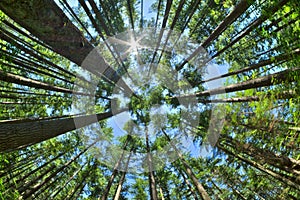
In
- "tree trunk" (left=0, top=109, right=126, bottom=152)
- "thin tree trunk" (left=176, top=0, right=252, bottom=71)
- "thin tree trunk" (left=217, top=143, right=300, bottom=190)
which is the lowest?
"thin tree trunk" (left=217, top=143, right=300, bottom=190)

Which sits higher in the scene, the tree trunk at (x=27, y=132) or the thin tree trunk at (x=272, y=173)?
the tree trunk at (x=27, y=132)

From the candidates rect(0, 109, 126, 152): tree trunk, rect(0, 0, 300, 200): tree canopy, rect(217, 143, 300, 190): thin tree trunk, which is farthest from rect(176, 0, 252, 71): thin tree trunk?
rect(0, 109, 126, 152): tree trunk

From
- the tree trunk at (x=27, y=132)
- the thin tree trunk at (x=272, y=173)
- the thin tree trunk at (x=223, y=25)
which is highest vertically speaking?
the thin tree trunk at (x=223, y=25)

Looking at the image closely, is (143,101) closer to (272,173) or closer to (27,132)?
(272,173)

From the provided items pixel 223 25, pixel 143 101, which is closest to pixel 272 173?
pixel 223 25

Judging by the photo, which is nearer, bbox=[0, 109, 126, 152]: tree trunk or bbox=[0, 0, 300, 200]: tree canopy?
bbox=[0, 109, 126, 152]: tree trunk

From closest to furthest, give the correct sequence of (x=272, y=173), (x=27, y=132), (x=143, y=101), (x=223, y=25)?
(x=27, y=132) < (x=272, y=173) < (x=223, y=25) < (x=143, y=101)

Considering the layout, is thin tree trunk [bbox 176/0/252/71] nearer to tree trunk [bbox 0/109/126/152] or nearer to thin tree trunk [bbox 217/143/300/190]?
thin tree trunk [bbox 217/143/300/190]

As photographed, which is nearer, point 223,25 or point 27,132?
point 27,132

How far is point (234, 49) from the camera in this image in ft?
28.9

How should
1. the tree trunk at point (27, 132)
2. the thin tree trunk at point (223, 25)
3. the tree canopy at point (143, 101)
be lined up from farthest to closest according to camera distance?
1. the tree canopy at point (143, 101)
2. the thin tree trunk at point (223, 25)
3. the tree trunk at point (27, 132)

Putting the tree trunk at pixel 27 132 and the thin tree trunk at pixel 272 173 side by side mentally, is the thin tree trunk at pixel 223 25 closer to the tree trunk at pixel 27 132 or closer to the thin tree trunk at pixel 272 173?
the thin tree trunk at pixel 272 173

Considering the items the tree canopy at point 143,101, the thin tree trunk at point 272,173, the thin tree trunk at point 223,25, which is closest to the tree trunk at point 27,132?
the tree canopy at point 143,101

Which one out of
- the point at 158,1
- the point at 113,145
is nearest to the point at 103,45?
the point at 158,1
